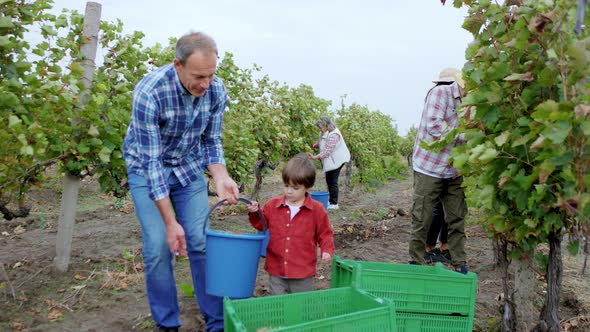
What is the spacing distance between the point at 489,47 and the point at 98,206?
737 cm

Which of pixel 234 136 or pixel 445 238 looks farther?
pixel 234 136

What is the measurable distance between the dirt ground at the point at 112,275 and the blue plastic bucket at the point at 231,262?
657 mm

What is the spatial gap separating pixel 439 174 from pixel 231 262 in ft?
7.64

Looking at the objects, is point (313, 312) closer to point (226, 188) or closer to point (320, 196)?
point (226, 188)

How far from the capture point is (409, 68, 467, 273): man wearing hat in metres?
4.35

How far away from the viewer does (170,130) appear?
9.08ft

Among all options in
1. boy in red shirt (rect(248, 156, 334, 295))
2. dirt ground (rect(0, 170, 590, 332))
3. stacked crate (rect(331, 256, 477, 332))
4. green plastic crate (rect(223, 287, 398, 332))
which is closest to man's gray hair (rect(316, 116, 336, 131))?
dirt ground (rect(0, 170, 590, 332))

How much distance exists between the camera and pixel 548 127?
2092 mm

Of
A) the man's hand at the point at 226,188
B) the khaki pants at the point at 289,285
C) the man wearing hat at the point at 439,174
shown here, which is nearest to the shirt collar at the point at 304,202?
the man's hand at the point at 226,188

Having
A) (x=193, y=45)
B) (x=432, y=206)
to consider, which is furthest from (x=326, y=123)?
(x=193, y=45)

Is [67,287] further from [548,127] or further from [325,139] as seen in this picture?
[325,139]

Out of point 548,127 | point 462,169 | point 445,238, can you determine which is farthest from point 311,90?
point 548,127

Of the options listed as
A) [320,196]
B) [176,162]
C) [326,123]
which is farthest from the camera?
[326,123]

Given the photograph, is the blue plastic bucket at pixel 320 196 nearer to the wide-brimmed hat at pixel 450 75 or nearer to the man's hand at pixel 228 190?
the wide-brimmed hat at pixel 450 75
